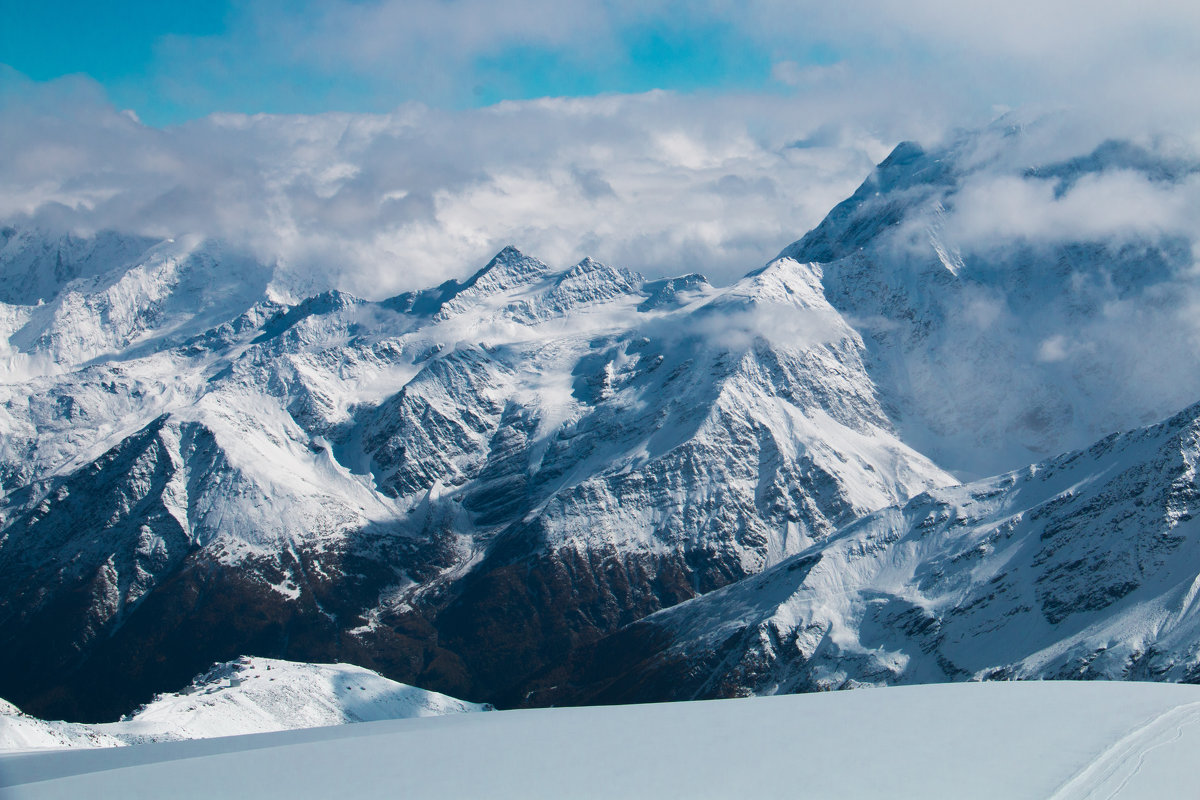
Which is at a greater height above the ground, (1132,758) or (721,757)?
(721,757)

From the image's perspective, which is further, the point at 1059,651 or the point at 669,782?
the point at 1059,651

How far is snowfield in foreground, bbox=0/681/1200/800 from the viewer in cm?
2897

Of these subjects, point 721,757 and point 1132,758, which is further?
point 721,757

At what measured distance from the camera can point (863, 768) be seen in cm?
2997

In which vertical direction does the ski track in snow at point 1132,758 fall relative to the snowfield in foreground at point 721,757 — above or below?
below

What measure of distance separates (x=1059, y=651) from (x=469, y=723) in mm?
182798

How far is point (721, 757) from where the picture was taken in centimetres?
3155

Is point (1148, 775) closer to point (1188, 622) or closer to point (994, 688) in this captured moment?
point (994, 688)

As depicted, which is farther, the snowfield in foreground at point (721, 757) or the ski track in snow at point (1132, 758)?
the snowfield in foreground at point (721, 757)

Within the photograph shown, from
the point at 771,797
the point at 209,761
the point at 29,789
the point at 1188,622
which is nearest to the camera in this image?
the point at 771,797

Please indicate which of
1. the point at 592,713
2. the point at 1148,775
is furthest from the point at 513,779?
the point at 1148,775

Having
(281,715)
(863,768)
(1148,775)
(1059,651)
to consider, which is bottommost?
(1059,651)

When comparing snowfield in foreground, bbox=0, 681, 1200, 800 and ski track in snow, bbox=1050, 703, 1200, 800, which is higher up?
snowfield in foreground, bbox=0, 681, 1200, 800

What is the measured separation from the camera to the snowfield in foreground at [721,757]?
2897cm
